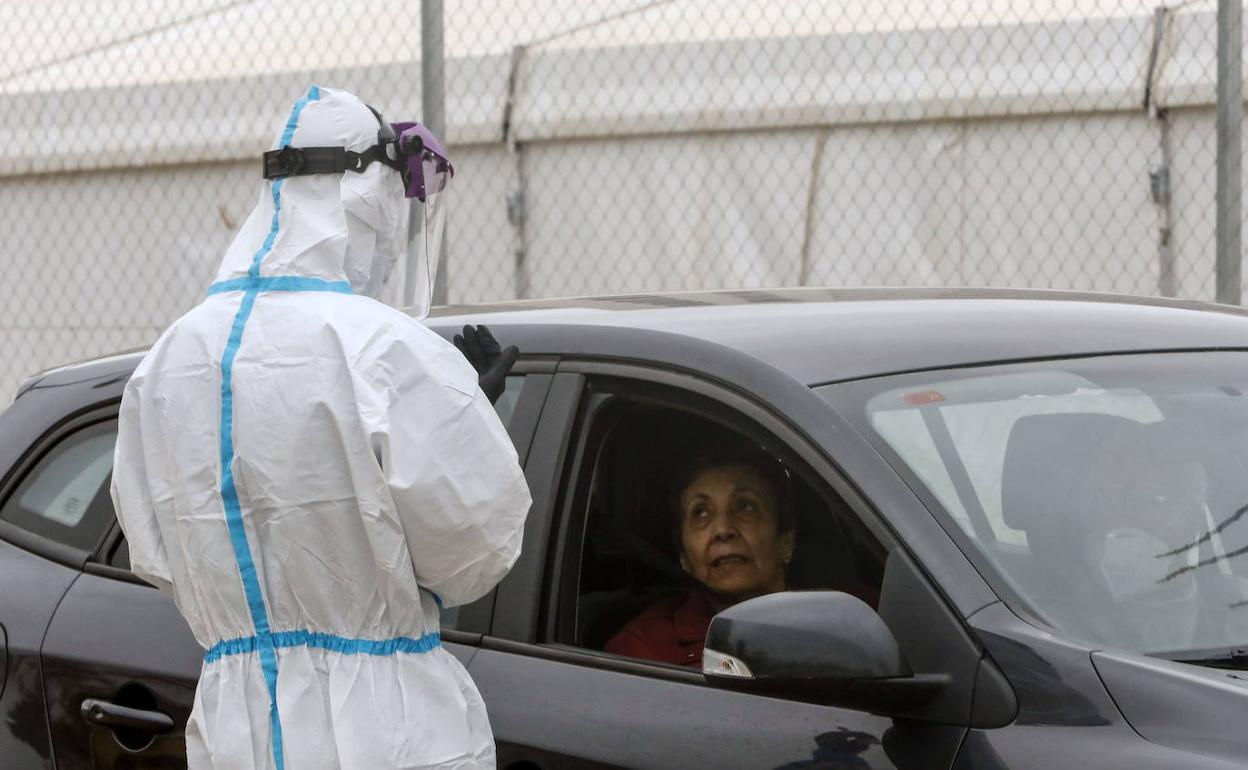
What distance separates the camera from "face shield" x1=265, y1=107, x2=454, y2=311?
2.87 metres

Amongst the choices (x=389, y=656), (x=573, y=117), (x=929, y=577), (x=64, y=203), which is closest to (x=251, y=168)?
(x=64, y=203)

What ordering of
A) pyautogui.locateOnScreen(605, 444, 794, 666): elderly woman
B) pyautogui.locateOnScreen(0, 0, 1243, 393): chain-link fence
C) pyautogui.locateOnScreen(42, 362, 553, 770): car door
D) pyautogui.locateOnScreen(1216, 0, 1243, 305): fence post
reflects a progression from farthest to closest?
pyautogui.locateOnScreen(0, 0, 1243, 393): chain-link fence, pyautogui.locateOnScreen(1216, 0, 1243, 305): fence post, pyautogui.locateOnScreen(605, 444, 794, 666): elderly woman, pyautogui.locateOnScreen(42, 362, 553, 770): car door

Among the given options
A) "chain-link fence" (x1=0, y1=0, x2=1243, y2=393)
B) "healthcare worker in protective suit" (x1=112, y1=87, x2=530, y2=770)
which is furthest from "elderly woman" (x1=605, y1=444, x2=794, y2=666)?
"chain-link fence" (x1=0, y1=0, x2=1243, y2=393)

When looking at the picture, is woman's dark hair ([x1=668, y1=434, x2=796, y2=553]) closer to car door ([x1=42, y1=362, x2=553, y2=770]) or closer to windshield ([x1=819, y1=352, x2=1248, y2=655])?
car door ([x1=42, y1=362, x2=553, y2=770])

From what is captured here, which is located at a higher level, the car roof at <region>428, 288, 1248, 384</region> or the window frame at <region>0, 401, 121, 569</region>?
the car roof at <region>428, 288, 1248, 384</region>

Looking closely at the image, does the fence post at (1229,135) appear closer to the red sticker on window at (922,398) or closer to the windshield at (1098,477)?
the windshield at (1098,477)

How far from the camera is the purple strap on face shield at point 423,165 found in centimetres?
304

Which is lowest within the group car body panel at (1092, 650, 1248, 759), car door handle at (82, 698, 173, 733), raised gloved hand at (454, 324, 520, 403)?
car door handle at (82, 698, 173, 733)

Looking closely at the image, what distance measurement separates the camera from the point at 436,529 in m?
2.54

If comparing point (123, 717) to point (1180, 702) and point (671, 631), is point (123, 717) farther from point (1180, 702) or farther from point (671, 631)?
point (1180, 702)

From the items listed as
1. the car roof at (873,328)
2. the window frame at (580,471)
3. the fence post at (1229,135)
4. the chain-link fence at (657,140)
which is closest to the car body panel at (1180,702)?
the window frame at (580,471)

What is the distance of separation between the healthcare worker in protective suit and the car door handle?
1.09ft

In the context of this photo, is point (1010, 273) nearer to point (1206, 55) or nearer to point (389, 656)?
point (1206, 55)

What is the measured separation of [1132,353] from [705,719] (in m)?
0.91
